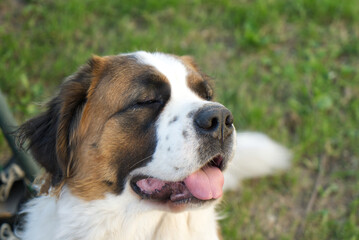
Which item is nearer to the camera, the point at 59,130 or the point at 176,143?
the point at 176,143

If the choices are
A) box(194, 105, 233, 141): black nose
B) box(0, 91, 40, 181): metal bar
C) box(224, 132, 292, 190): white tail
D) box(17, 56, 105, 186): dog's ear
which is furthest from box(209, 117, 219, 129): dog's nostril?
box(224, 132, 292, 190): white tail

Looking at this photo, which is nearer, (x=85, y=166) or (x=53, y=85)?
(x=85, y=166)

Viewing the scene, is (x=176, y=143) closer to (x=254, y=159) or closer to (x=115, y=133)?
(x=115, y=133)

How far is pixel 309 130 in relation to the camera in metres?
4.40

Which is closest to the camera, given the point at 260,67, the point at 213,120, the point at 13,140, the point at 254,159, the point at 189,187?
the point at 213,120

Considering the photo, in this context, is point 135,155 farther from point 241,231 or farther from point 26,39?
point 26,39

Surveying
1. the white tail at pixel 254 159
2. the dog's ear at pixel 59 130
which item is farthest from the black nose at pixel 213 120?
the white tail at pixel 254 159

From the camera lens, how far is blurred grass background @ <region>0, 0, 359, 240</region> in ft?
13.1

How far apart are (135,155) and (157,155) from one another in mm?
163

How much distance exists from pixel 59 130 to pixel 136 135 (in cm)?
47

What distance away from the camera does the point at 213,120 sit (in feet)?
7.91

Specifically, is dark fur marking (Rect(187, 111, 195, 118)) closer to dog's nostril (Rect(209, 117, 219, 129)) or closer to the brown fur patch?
dog's nostril (Rect(209, 117, 219, 129))

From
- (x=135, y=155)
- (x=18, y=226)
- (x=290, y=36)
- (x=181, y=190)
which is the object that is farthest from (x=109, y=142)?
(x=290, y=36)

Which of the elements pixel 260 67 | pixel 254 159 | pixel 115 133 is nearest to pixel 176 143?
Result: pixel 115 133
